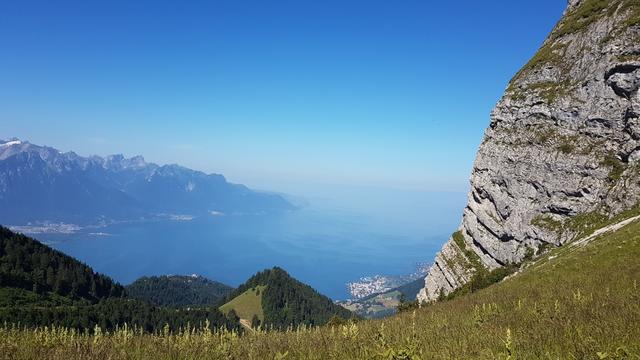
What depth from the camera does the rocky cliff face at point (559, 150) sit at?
62.5 metres

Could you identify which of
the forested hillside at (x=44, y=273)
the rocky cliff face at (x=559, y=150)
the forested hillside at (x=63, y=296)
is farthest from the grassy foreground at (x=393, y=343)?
the forested hillside at (x=44, y=273)

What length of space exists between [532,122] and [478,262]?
93.6 feet

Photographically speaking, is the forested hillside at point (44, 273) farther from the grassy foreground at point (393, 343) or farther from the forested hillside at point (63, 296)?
the grassy foreground at point (393, 343)

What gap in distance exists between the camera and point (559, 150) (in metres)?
72.2

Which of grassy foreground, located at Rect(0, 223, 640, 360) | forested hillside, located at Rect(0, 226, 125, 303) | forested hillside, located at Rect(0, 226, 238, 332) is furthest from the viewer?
forested hillside, located at Rect(0, 226, 125, 303)

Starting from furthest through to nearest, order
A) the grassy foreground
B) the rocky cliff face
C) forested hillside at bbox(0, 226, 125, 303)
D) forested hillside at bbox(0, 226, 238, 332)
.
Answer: forested hillside at bbox(0, 226, 125, 303) → forested hillside at bbox(0, 226, 238, 332) → the rocky cliff face → the grassy foreground

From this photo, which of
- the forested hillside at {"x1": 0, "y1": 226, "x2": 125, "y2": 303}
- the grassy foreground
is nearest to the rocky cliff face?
the grassy foreground

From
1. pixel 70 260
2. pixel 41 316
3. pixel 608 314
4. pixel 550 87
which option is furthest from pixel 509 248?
pixel 70 260

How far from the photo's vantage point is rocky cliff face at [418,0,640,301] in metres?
62.5

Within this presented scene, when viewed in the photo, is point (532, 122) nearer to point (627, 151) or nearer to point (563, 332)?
point (627, 151)

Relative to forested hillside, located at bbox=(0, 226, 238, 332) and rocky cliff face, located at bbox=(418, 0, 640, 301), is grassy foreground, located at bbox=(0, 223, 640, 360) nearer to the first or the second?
rocky cliff face, located at bbox=(418, 0, 640, 301)

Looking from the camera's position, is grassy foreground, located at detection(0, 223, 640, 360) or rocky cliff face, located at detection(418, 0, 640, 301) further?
rocky cliff face, located at detection(418, 0, 640, 301)

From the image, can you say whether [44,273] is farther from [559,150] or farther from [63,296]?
[559,150]

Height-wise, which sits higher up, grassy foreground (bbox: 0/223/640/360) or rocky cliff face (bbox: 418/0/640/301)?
rocky cliff face (bbox: 418/0/640/301)
